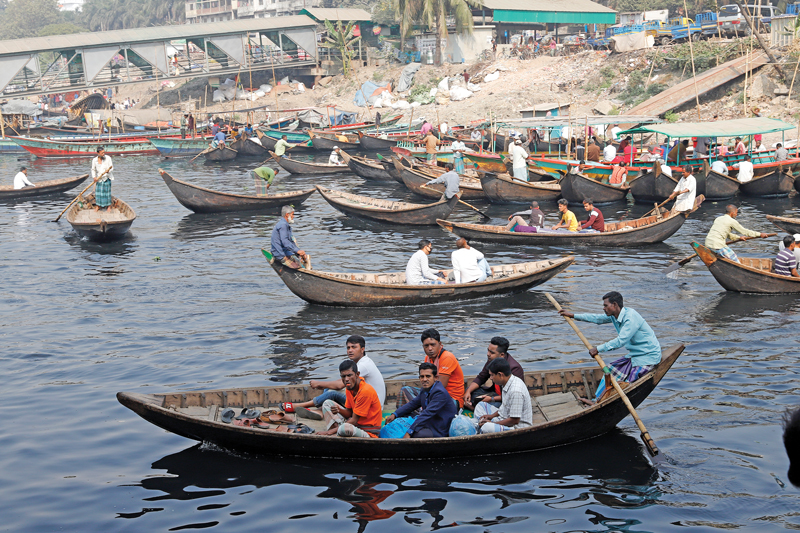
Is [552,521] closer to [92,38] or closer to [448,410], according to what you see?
[448,410]

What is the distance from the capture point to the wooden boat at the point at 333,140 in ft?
117

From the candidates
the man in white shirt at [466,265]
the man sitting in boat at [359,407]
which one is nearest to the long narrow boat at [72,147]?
the man in white shirt at [466,265]

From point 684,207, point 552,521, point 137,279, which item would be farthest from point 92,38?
point 552,521

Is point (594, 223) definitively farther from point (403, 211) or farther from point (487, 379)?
point (487, 379)

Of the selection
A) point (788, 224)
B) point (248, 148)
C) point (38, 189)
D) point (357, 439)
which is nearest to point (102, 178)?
point (38, 189)

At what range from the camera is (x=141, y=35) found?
45.5m

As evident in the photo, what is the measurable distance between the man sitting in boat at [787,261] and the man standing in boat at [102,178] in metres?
15.2

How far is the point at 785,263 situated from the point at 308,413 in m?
9.32

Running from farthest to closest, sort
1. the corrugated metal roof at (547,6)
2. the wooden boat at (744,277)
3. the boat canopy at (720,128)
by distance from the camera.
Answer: the corrugated metal roof at (547,6) → the boat canopy at (720,128) → the wooden boat at (744,277)

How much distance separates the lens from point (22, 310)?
13320mm

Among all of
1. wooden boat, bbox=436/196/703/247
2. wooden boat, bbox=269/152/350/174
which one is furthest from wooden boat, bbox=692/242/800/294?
wooden boat, bbox=269/152/350/174

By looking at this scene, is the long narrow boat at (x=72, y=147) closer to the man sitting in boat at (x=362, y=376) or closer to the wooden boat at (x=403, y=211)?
the wooden boat at (x=403, y=211)

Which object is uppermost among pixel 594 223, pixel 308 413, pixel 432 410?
pixel 594 223

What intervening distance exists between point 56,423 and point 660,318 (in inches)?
362
